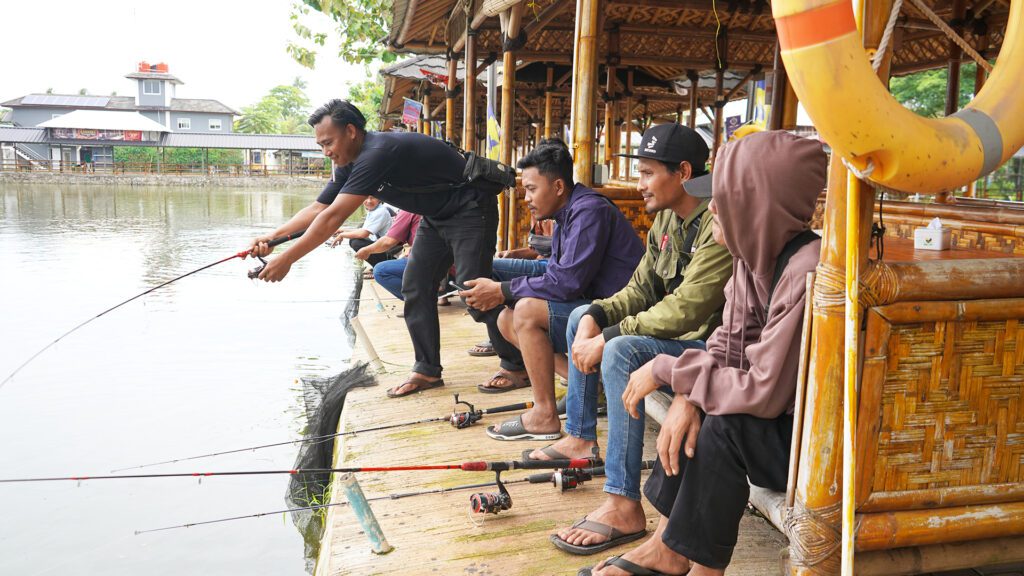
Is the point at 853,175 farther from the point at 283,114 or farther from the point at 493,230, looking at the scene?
the point at 283,114

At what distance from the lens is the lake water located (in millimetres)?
4059

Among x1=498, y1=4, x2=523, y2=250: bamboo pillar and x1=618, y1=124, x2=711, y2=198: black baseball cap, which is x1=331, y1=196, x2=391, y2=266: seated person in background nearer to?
x1=498, y1=4, x2=523, y2=250: bamboo pillar

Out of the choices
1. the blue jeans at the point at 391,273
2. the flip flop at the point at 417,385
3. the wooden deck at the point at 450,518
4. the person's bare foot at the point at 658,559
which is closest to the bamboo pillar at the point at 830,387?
the person's bare foot at the point at 658,559

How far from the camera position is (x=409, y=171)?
13.8 ft

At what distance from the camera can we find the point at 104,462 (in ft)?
16.5

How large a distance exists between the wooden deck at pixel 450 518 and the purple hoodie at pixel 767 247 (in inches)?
28.5

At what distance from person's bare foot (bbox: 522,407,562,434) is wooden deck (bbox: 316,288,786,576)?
0.09 meters

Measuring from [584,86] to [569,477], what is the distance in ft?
7.84

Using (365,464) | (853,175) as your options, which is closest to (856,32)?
(853,175)

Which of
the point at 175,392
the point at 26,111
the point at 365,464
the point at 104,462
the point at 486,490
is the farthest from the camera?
the point at 26,111

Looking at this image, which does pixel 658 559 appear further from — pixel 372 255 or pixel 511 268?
pixel 372 255

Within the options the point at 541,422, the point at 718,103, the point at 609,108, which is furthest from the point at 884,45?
the point at 609,108

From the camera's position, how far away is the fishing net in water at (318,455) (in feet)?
13.0

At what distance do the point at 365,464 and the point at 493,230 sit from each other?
1537 mm
